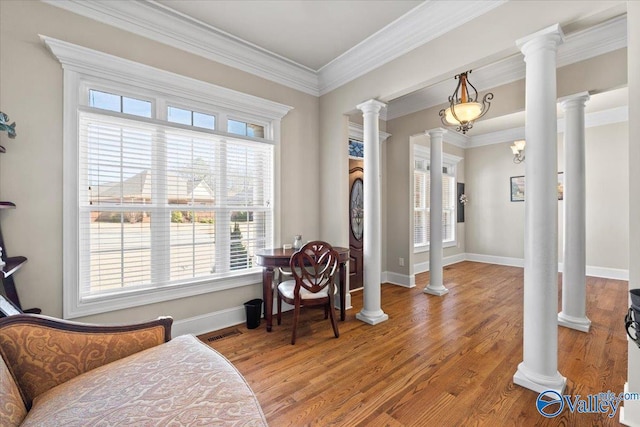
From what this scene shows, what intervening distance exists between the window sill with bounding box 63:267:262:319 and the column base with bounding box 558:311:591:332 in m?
3.42

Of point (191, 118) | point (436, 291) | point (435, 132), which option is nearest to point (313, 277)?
point (191, 118)

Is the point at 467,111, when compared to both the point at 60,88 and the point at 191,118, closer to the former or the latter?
the point at 191,118

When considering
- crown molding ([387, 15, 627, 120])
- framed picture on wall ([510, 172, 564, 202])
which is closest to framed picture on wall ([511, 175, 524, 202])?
framed picture on wall ([510, 172, 564, 202])

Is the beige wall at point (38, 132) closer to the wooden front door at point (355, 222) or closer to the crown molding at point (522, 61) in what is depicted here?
the wooden front door at point (355, 222)

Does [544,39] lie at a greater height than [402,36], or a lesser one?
lesser

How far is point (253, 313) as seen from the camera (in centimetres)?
294

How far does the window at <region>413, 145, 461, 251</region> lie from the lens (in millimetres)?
5535

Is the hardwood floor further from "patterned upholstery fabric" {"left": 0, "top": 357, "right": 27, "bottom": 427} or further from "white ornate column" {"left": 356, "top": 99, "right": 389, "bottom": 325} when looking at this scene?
"patterned upholstery fabric" {"left": 0, "top": 357, "right": 27, "bottom": 427}

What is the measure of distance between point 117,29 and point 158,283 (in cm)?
228

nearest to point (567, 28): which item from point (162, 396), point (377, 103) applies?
point (377, 103)

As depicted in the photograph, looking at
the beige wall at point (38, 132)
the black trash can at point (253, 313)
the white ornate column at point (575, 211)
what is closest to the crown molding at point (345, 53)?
the beige wall at point (38, 132)

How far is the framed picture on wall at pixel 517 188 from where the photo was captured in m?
5.98

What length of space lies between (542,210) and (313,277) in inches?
77.1

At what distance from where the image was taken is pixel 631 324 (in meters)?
1.35
